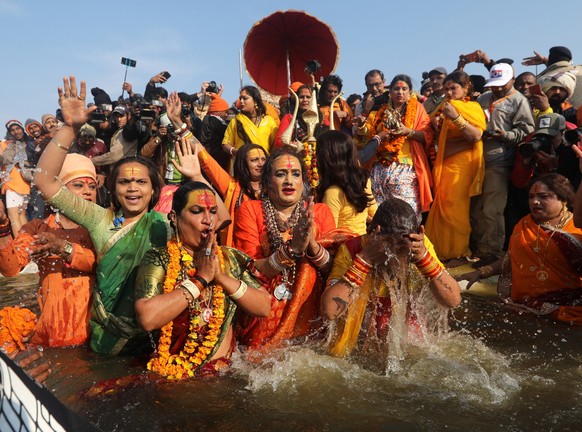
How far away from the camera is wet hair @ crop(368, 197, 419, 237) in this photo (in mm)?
3002

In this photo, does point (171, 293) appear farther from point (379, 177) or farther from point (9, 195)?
point (9, 195)

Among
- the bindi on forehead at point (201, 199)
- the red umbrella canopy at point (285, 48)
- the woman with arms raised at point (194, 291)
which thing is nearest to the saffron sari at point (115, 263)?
the woman with arms raised at point (194, 291)

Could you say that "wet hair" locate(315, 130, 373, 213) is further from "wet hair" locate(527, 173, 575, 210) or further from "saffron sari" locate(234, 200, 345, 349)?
"wet hair" locate(527, 173, 575, 210)

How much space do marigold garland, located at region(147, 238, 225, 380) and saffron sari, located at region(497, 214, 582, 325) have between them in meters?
2.93

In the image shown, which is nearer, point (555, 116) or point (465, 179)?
point (555, 116)

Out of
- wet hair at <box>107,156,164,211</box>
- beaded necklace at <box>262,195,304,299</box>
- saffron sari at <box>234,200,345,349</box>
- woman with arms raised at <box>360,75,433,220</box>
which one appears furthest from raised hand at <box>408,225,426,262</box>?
woman with arms raised at <box>360,75,433,220</box>

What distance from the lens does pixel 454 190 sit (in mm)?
6168

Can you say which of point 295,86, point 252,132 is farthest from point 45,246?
point 295,86

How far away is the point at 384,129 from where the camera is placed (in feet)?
19.7

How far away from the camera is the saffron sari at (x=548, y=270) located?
4.41m

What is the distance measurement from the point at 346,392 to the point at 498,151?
13.6ft

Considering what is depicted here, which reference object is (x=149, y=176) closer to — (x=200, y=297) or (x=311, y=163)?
(x=200, y=297)

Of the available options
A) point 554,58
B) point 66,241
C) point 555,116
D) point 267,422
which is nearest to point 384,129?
point 555,116

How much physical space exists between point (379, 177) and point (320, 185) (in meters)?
2.10
